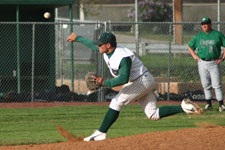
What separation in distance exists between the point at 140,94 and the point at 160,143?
3.04 feet

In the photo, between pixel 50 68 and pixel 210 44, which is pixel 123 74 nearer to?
pixel 210 44

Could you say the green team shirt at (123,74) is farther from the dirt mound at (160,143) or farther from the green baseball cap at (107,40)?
the dirt mound at (160,143)

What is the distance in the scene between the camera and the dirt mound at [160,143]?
7090 millimetres

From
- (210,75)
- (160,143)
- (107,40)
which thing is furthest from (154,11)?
(160,143)

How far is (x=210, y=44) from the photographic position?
12.2 meters

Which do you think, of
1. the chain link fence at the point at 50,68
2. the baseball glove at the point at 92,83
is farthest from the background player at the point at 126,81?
the chain link fence at the point at 50,68

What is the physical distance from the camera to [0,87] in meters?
16.8

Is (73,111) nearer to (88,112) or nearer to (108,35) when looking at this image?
(88,112)

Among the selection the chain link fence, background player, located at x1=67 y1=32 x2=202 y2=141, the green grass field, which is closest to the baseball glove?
background player, located at x1=67 y1=32 x2=202 y2=141

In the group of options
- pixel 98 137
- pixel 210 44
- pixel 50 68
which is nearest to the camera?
pixel 98 137

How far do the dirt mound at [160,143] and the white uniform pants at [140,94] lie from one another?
449mm

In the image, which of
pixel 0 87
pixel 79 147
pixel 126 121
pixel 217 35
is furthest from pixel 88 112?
pixel 79 147

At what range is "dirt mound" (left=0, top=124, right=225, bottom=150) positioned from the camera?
7.09m

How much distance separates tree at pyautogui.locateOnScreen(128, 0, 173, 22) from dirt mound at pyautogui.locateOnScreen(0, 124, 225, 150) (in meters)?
26.2
